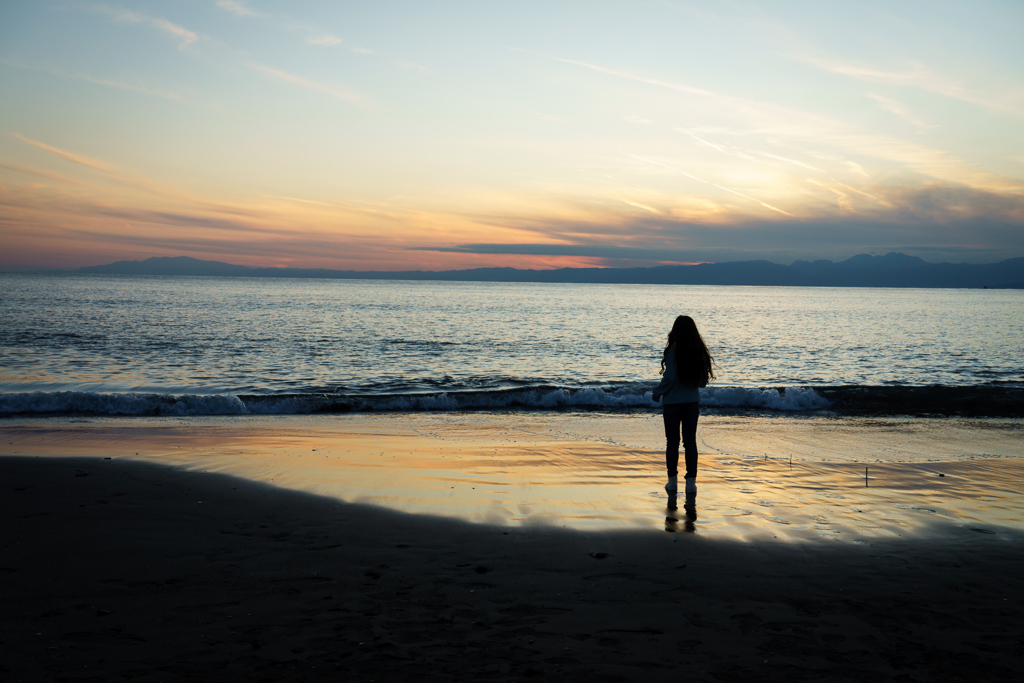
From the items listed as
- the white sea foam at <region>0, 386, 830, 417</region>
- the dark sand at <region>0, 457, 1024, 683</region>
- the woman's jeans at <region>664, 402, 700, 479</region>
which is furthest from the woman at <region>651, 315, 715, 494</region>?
the white sea foam at <region>0, 386, 830, 417</region>

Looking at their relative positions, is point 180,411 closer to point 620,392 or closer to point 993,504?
point 620,392

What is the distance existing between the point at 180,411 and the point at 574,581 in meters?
14.4

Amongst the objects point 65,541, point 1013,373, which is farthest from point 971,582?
point 1013,373

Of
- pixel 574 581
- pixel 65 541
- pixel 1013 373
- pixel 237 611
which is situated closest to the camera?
pixel 237 611

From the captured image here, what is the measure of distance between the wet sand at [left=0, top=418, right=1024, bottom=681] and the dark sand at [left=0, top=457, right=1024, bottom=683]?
20 mm

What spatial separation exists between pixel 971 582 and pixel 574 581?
10.8 ft

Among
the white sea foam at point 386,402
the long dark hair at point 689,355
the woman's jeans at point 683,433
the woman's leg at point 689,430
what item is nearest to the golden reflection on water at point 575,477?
the woman's jeans at point 683,433

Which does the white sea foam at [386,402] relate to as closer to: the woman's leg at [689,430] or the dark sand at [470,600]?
the woman's leg at [689,430]

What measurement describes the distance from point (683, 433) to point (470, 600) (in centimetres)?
440

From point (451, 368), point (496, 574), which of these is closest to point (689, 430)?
point (496, 574)

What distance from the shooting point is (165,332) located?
33719 millimetres

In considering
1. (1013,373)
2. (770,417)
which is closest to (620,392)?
(770,417)

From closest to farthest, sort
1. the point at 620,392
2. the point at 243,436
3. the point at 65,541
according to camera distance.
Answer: the point at 65,541
the point at 243,436
the point at 620,392

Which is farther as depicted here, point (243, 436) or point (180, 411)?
point (180, 411)
